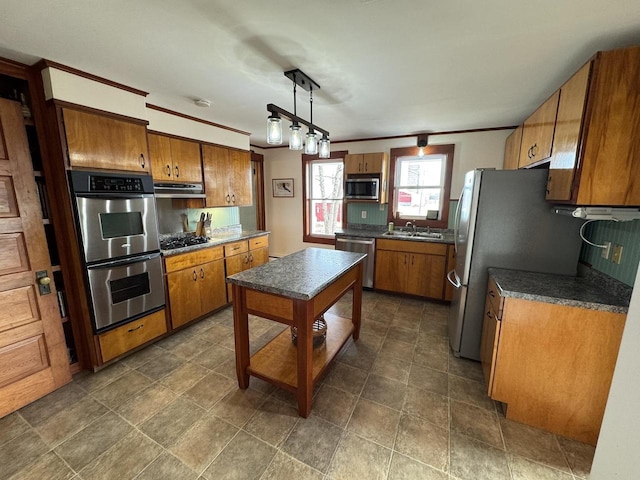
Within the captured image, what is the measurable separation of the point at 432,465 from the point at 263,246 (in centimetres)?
314

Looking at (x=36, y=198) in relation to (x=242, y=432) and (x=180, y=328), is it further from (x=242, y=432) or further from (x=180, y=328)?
(x=242, y=432)

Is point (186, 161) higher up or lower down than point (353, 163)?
lower down

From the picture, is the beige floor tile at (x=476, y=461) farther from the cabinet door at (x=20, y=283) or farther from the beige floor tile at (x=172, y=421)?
the cabinet door at (x=20, y=283)

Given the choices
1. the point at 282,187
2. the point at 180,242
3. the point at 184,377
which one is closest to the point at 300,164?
the point at 282,187

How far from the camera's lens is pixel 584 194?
1448 millimetres

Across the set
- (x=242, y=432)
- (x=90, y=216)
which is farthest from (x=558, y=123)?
(x=90, y=216)

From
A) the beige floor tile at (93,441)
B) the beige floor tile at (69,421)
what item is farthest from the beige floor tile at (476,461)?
the beige floor tile at (69,421)

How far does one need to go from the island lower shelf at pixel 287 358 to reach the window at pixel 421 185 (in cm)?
237

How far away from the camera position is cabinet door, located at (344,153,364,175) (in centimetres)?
402

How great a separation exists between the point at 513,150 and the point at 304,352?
3223 millimetres

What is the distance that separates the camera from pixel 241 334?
1.92m

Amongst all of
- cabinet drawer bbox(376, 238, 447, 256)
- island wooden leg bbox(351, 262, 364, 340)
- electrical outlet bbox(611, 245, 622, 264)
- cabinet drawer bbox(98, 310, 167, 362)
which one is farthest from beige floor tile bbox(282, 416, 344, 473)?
cabinet drawer bbox(376, 238, 447, 256)

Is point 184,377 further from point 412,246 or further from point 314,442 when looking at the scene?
point 412,246

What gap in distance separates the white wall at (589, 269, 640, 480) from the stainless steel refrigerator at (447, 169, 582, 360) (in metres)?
1.36
